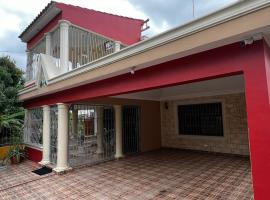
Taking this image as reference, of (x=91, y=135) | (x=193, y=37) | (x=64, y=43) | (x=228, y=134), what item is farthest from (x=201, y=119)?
(x=193, y=37)

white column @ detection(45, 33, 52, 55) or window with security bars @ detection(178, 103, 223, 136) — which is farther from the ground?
white column @ detection(45, 33, 52, 55)

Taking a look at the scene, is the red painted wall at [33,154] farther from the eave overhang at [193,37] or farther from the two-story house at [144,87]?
the eave overhang at [193,37]

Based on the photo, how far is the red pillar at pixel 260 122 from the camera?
2590 millimetres

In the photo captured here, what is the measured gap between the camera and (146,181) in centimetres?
656

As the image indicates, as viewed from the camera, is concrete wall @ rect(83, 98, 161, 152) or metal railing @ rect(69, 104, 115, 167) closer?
metal railing @ rect(69, 104, 115, 167)

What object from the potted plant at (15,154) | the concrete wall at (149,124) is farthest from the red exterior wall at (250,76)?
the potted plant at (15,154)

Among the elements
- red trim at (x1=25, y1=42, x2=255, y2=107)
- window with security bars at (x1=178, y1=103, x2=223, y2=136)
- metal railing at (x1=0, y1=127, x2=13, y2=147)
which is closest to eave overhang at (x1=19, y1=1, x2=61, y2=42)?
red trim at (x1=25, y1=42, x2=255, y2=107)

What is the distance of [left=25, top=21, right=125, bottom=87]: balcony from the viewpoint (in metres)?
7.88

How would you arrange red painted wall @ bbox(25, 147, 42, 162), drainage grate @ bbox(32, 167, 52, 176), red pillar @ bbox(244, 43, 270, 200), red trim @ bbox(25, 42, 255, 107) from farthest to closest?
red painted wall @ bbox(25, 147, 42, 162), drainage grate @ bbox(32, 167, 52, 176), red trim @ bbox(25, 42, 255, 107), red pillar @ bbox(244, 43, 270, 200)

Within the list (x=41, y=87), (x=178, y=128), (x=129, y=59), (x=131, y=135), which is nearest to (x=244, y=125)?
(x=178, y=128)

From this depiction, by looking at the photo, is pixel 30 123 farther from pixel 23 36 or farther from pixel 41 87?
pixel 23 36

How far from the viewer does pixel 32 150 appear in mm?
10445

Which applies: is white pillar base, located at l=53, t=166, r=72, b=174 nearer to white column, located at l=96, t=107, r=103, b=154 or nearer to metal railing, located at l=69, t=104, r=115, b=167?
metal railing, located at l=69, t=104, r=115, b=167

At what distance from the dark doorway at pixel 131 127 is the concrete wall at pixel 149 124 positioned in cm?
23
